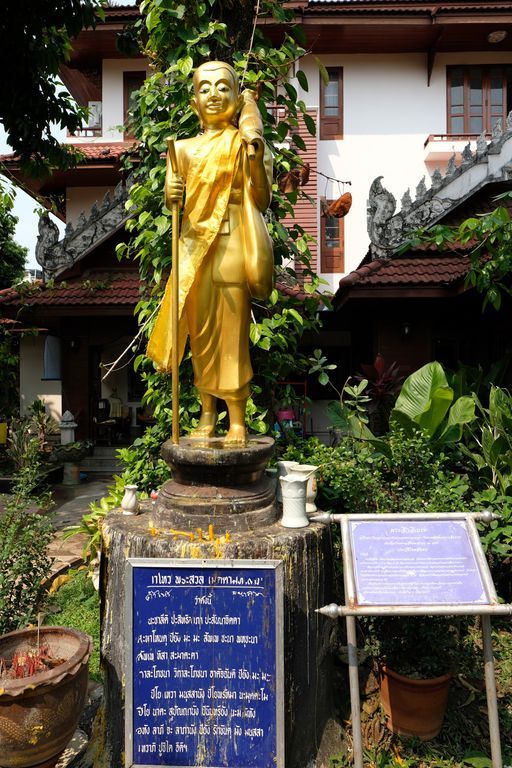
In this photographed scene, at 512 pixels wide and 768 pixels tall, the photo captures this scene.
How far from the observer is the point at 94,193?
1184 centimetres

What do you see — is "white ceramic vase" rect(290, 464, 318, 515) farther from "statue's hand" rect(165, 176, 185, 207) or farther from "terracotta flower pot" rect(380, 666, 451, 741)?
"statue's hand" rect(165, 176, 185, 207)

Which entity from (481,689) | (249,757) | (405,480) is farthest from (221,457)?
(481,689)

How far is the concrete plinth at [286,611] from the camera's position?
2.55m

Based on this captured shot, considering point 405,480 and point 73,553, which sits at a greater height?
point 405,480

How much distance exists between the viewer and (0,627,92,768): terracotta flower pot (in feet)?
7.47

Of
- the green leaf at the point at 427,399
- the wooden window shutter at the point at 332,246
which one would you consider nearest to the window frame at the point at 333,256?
the wooden window shutter at the point at 332,246

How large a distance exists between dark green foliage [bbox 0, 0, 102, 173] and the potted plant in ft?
16.3

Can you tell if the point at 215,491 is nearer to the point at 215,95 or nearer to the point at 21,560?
the point at 21,560

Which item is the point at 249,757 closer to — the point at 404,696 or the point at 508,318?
the point at 404,696

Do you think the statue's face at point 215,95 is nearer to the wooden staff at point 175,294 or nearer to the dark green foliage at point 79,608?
the wooden staff at point 175,294

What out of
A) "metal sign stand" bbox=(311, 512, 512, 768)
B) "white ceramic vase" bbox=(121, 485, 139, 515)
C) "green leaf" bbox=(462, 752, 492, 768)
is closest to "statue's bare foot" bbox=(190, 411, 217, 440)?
"white ceramic vase" bbox=(121, 485, 139, 515)

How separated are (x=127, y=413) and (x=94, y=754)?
10.0m

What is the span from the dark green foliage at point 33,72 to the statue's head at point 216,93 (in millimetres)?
2722

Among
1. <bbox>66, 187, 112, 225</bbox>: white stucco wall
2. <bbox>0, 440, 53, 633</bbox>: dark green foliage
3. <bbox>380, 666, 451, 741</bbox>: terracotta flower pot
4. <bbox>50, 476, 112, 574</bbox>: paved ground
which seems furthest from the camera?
<bbox>66, 187, 112, 225</bbox>: white stucco wall
